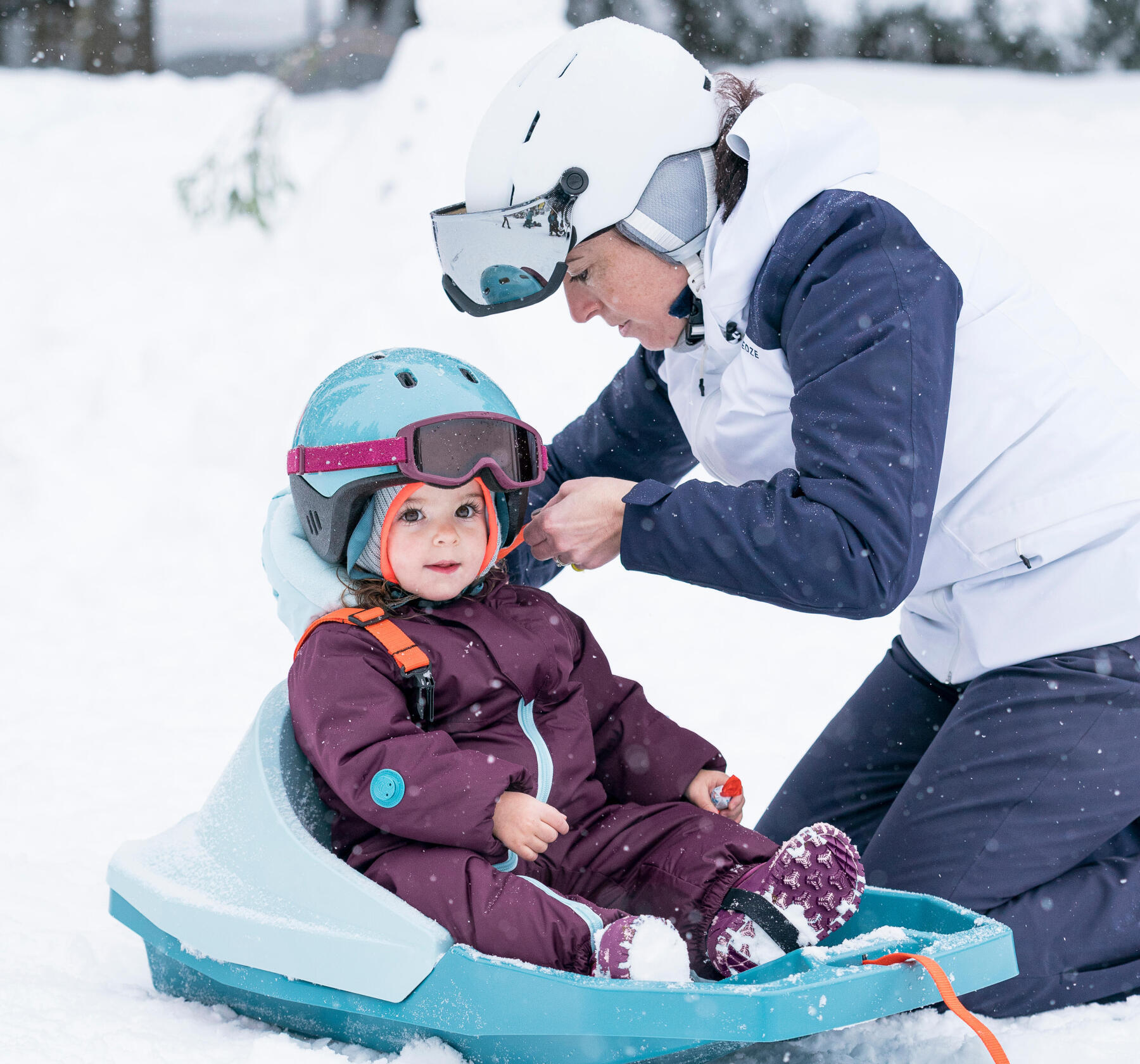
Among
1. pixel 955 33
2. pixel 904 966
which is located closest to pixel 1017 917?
pixel 904 966

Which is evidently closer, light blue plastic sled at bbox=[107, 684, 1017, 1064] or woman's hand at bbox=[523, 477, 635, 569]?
light blue plastic sled at bbox=[107, 684, 1017, 1064]

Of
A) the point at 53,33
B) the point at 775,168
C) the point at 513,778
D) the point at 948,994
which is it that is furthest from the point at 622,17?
the point at 948,994

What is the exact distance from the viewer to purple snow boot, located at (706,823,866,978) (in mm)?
1870

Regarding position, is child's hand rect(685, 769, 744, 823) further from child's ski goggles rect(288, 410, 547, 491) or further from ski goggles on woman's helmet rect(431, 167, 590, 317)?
ski goggles on woman's helmet rect(431, 167, 590, 317)

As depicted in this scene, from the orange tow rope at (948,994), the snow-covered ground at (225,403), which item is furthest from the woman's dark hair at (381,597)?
the orange tow rope at (948,994)

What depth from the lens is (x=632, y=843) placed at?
88.5 inches

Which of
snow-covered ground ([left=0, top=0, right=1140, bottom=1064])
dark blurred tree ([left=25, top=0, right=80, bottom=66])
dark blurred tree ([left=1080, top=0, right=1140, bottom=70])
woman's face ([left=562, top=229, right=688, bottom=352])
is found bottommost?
snow-covered ground ([left=0, top=0, right=1140, bottom=1064])

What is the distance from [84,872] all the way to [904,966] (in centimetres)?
209

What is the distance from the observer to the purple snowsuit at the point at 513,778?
75.9 inches

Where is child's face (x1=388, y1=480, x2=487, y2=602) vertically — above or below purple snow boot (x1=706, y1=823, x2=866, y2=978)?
above

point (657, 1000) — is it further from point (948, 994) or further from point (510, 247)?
point (510, 247)

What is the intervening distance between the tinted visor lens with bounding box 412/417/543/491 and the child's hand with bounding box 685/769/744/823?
2.17 ft

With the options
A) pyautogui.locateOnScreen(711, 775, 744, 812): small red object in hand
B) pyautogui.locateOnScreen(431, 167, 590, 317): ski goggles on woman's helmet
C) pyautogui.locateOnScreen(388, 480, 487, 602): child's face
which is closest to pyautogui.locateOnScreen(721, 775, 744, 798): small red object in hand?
pyautogui.locateOnScreen(711, 775, 744, 812): small red object in hand

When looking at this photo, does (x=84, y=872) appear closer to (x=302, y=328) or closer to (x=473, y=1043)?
(x=473, y=1043)
